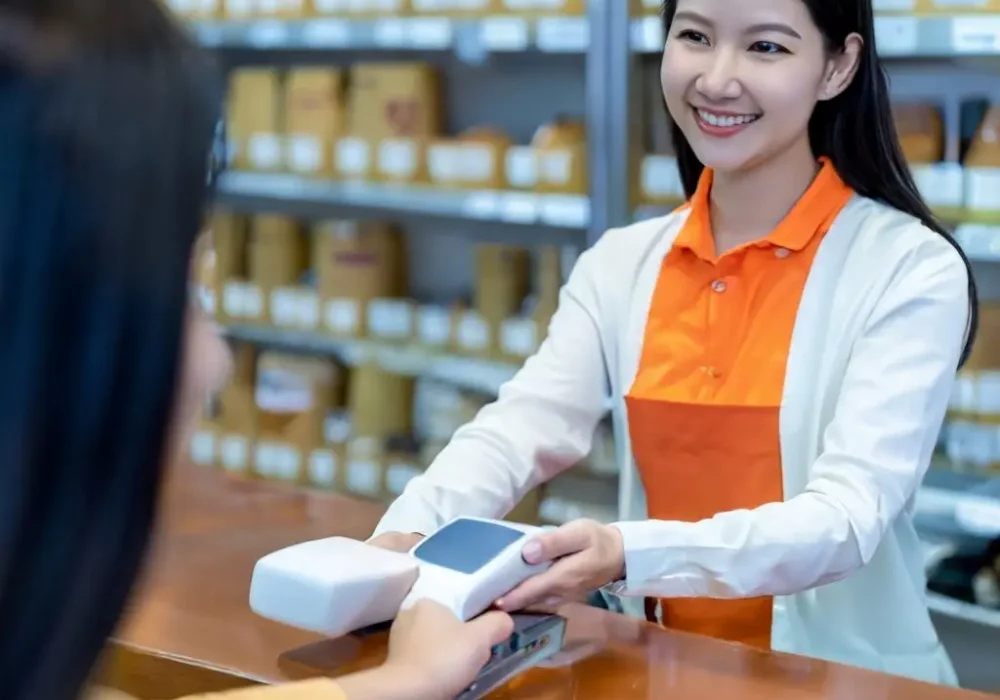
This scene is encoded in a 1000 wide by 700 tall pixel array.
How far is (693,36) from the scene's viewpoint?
1.54m

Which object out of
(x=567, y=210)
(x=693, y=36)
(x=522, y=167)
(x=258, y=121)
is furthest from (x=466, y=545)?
(x=258, y=121)

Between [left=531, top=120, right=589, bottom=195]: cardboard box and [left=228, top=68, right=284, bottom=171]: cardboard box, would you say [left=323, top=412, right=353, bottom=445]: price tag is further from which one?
[left=531, top=120, right=589, bottom=195]: cardboard box

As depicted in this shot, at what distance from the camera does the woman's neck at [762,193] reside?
1572 mm

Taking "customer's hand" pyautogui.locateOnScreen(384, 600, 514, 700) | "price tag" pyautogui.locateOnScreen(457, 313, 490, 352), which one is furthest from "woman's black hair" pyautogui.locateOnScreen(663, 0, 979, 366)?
"price tag" pyautogui.locateOnScreen(457, 313, 490, 352)

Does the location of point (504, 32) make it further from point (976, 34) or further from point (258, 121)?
point (976, 34)

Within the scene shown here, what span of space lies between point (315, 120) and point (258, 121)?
0.74 ft

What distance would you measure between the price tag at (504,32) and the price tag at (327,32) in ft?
1.36

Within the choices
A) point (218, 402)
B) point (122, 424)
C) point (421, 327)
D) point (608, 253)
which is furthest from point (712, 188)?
point (218, 402)

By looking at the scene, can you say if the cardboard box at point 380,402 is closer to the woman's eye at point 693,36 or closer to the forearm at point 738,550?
the woman's eye at point 693,36

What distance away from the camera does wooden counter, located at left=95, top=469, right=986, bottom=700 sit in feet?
3.53

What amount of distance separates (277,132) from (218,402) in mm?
807

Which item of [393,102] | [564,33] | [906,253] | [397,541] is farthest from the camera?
[393,102]

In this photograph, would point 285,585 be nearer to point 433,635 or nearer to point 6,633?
point 433,635

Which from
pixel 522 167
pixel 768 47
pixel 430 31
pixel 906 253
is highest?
pixel 430 31
